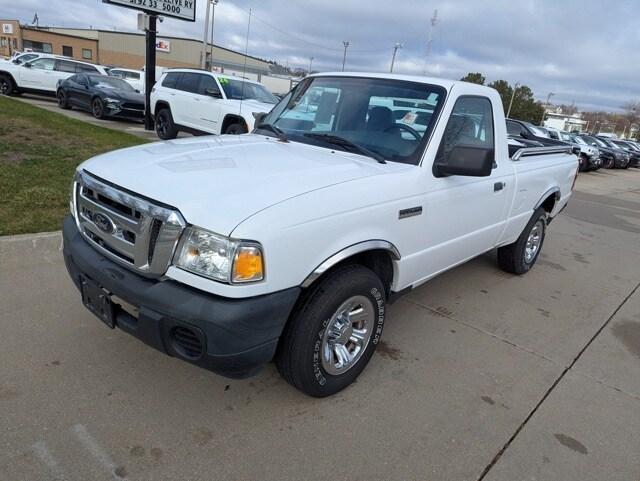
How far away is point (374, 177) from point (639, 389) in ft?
7.92

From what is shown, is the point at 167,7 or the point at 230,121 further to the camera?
the point at 167,7

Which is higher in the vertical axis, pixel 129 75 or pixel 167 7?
pixel 167 7

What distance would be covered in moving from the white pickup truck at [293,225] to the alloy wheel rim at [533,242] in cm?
169

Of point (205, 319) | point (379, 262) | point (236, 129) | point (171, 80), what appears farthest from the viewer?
point (171, 80)

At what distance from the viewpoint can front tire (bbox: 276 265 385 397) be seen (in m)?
2.48

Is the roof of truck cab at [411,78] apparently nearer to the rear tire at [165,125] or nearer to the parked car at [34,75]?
the rear tire at [165,125]

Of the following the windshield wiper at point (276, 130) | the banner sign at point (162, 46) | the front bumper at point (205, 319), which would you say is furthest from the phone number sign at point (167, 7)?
the banner sign at point (162, 46)

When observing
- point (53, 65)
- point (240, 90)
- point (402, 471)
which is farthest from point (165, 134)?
point (402, 471)

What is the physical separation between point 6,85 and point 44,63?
1.55 m

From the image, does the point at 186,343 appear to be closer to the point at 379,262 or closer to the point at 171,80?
the point at 379,262

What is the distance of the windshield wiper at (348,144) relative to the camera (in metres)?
3.10

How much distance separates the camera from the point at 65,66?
17.8 m

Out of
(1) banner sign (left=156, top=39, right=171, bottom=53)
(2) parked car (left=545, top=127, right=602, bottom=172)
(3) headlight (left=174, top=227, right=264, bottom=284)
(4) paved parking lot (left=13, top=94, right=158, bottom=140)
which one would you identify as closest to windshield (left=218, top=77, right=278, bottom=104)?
(4) paved parking lot (left=13, top=94, right=158, bottom=140)

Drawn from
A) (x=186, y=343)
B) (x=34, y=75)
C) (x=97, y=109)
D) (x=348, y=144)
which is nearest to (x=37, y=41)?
(x=34, y=75)
